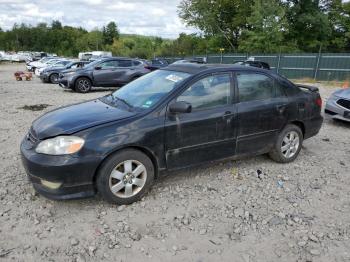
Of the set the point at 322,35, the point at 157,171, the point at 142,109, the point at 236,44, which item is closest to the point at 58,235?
the point at 157,171

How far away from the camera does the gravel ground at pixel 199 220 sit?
2977 mm

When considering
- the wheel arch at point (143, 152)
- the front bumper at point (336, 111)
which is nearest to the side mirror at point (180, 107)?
the wheel arch at point (143, 152)

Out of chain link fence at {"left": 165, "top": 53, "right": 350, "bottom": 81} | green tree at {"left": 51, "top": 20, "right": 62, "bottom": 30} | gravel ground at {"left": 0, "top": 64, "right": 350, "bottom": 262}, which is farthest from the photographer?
green tree at {"left": 51, "top": 20, "right": 62, "bottom": 30}

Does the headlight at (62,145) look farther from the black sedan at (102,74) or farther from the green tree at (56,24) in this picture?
the green tree at (56,24)

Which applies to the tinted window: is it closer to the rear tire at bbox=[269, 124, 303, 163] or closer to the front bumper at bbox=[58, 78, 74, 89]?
the front bumper at bbox=[58, 78, 74, 89]

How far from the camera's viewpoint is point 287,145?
16.6 feet

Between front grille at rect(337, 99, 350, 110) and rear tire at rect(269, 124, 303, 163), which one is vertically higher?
front grille at rect(337, 99, 350, 110)

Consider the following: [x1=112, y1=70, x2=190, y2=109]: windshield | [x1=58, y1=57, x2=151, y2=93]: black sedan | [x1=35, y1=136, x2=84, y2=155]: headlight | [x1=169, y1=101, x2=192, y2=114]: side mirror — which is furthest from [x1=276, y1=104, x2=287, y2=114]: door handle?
[x1=58, y1=57, x2=151, y2=93]: black sedan

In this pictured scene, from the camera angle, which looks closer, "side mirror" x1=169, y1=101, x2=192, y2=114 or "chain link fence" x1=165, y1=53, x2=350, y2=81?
"side mirror" x1=169, y1=101, x2=192, y2=114

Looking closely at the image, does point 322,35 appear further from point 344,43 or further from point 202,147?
point 202,147

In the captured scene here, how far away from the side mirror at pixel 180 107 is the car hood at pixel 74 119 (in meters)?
0.47

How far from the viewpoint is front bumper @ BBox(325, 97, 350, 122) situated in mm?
7432

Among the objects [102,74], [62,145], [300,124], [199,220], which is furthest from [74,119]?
[102,74]

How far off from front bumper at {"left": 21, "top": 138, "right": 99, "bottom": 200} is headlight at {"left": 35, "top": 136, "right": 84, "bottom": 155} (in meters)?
0.05
